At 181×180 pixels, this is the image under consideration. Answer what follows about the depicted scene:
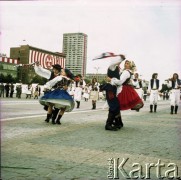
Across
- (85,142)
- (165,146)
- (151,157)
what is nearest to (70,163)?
(151,157)

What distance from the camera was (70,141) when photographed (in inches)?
257

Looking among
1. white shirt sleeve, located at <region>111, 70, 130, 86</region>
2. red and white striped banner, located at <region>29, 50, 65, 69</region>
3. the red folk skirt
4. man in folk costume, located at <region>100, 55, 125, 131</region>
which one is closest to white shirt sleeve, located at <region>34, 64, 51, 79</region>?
man in folk costume, located at <region>100, 55, 125, 131</region>


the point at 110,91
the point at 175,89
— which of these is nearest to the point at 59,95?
the point at 110,91

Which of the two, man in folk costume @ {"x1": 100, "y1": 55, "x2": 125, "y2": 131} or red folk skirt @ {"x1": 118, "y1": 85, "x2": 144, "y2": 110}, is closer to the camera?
man in folk costume @ {"x1": 100, "y1": 55, "x2": 125, "y2": 131}

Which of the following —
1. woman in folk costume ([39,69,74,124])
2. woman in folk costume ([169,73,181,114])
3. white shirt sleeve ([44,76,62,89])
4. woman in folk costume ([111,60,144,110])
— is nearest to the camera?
woman in folk costume ([111,60,144,110])

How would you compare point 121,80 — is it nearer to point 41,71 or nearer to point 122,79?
point 122,79

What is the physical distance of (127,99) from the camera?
8984 mm

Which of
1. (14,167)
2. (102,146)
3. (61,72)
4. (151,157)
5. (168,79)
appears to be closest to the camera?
(14,167)

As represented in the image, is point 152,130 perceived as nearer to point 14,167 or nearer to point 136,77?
point 14,167

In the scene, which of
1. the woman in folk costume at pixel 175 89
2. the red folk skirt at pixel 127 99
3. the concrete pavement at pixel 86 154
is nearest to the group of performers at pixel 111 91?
the red folk skirt at pixel 127 99

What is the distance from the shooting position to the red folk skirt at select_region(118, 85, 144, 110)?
894 cm

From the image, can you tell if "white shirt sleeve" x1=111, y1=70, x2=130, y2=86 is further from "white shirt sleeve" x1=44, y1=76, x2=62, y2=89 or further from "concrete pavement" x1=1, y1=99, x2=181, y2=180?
"white shirt sleeve" x1=44, y1=76, x2=62, y2=89

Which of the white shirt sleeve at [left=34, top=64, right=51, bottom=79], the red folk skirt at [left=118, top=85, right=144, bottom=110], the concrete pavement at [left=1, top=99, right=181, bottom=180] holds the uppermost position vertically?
the white shirt sleeve at [left=34, top=64, right=51, bottom=79]

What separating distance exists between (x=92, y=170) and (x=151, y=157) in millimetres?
1243
